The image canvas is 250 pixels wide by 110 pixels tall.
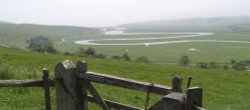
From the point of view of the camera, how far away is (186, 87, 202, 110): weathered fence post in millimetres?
5537

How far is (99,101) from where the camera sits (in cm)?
750

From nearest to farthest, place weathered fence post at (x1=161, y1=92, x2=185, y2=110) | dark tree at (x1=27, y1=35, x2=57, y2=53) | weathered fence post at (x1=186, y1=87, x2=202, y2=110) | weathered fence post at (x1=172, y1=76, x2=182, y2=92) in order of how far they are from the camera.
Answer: weathered fence post at (x1=161, y1=92, x2=185, y2=110) → weathered fence post at (x1=186, y1=87, x2=202, y2=110) → weathered fence post at (x1=172, y1=76, x2=182, y2=92) → dark tree at (x1=27, y1=35, x2=57, y2=53)

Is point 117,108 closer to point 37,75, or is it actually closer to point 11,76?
point 11,76

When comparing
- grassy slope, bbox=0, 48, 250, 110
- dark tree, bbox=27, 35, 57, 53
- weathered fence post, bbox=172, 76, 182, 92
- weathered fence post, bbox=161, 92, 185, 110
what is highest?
weathered fence post, bbox=172, 76, 182, 92

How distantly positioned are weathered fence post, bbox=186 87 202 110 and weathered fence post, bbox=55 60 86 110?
271 cm

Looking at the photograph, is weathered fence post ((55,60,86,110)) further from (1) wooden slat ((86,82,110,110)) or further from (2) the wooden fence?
(1) wooden slat ((86,82,110,110))

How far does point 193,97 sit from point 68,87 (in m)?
2.86

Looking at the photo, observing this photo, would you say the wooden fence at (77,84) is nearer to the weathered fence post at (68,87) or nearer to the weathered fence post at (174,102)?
the weathered fence post at (68,87)

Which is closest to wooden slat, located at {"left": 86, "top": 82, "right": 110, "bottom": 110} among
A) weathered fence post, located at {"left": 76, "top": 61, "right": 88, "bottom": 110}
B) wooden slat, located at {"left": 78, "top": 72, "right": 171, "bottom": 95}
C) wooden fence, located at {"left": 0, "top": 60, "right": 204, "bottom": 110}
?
wooden fence, located at {"left": 0, "top": 60, "right": 204, "bottom": 110}

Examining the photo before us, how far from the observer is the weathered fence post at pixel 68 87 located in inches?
296

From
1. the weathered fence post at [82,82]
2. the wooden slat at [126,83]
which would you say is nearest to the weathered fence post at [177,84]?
the wooden slat at [126,83]

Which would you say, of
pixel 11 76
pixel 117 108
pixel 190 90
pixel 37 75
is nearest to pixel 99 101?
pixel 117 108

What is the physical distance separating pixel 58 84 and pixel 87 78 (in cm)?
72

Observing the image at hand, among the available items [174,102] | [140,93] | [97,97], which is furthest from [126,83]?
[140,93]
